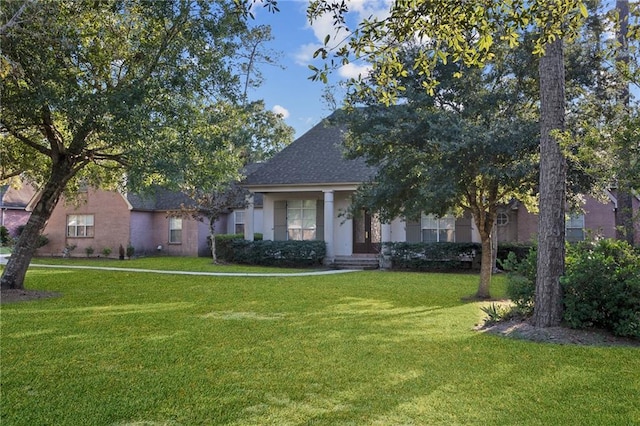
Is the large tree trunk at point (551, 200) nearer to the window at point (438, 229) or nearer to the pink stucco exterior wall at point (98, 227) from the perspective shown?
the window at point (438, 229)

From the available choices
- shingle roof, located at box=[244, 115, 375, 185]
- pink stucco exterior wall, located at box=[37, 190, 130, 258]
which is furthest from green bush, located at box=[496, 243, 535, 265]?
pink stucco exterior wall, located at box=[37, 190, 130, 258]

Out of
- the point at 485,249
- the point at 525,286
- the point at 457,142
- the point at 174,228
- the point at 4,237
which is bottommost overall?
the point at 525,286

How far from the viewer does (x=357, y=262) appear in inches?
782

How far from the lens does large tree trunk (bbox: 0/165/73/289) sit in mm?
11305

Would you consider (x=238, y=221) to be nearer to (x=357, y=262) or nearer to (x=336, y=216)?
(x=336, y=216)

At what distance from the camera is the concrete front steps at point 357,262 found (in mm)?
19609

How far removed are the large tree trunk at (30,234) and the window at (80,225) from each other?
1520 cm

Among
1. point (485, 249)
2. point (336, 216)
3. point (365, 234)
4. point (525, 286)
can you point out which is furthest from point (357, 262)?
point (525, 286)

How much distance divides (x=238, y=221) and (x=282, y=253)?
7.67 metres

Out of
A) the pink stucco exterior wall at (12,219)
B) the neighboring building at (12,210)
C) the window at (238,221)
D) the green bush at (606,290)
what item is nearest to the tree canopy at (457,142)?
the green bush at (606,290)

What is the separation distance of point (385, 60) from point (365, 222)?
659 inches

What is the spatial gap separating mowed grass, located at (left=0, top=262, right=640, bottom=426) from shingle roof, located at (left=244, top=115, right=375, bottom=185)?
35.4ft

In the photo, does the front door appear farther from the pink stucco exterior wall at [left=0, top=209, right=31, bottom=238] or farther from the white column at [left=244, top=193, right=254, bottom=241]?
the pink stucco exterior wall at [left=0, top=209, right=31, bottom=238]

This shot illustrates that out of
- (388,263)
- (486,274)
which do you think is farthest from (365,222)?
(486,274)
